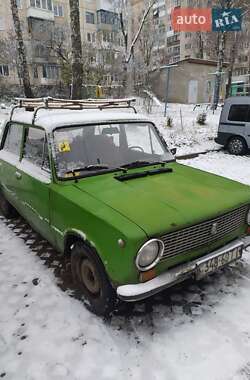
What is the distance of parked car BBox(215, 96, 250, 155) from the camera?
10.3 metres

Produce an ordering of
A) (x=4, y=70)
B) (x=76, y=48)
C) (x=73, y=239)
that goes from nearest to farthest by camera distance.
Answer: (x=73, y=239)
(x=76, y=48)
(x=4, y=70)

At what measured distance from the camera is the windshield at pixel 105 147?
3434mm

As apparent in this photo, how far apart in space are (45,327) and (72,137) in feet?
6.59

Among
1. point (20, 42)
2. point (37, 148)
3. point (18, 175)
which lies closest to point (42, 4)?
point (20, 42)

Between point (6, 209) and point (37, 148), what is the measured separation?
1925 millimetres

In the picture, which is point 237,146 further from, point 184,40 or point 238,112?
point 184,40

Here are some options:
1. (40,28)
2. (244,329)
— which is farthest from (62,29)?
(244,329)

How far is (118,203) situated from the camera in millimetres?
2846

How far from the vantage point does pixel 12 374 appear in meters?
2.44

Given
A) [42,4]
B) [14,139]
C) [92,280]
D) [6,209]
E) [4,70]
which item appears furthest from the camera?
[42,4]

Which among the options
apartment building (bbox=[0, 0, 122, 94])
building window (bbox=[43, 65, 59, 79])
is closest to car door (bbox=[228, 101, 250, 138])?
apartment building (bbox=[0, 0, 122, 94])

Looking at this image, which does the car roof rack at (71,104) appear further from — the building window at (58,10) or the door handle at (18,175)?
the building window at (58,10)

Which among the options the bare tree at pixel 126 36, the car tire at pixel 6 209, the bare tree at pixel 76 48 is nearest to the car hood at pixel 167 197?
the car tire at pixel 6 209

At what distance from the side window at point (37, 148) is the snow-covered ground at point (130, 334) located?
4.43ft
